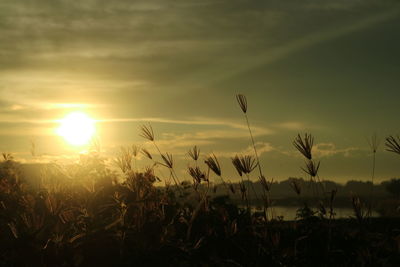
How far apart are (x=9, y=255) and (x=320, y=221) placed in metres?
3.35

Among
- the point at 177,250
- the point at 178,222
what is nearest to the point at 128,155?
the point at 178,222

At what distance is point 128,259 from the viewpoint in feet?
13.1

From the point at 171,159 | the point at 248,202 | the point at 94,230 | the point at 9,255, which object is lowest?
the point at 9,255

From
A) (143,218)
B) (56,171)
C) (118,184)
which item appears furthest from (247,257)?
(56,171)

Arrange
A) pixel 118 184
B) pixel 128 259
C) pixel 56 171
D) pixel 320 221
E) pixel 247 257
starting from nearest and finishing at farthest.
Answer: pixel 128 259 < pixel 247 257 < pixel 320 221 < pixel 118 184 < pixel 56 171

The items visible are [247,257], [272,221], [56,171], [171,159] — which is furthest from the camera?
[56,171]

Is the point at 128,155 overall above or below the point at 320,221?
above

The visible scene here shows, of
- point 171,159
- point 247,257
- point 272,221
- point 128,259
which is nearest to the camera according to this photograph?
point 128,259

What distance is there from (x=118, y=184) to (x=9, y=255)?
291cm

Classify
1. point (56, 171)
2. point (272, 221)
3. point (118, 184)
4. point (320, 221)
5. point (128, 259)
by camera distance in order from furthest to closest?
1. point (56, 171)
2. point (118, 184)
3. point (320, 221)
4. point (272, 221)
5. point (128, 259)

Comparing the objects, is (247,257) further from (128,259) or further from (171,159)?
(171,159)

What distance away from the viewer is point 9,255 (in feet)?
13.7

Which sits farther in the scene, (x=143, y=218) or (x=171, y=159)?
(x=171, y=159)

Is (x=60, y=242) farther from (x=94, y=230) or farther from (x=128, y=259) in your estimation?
(x=128, y=259)
